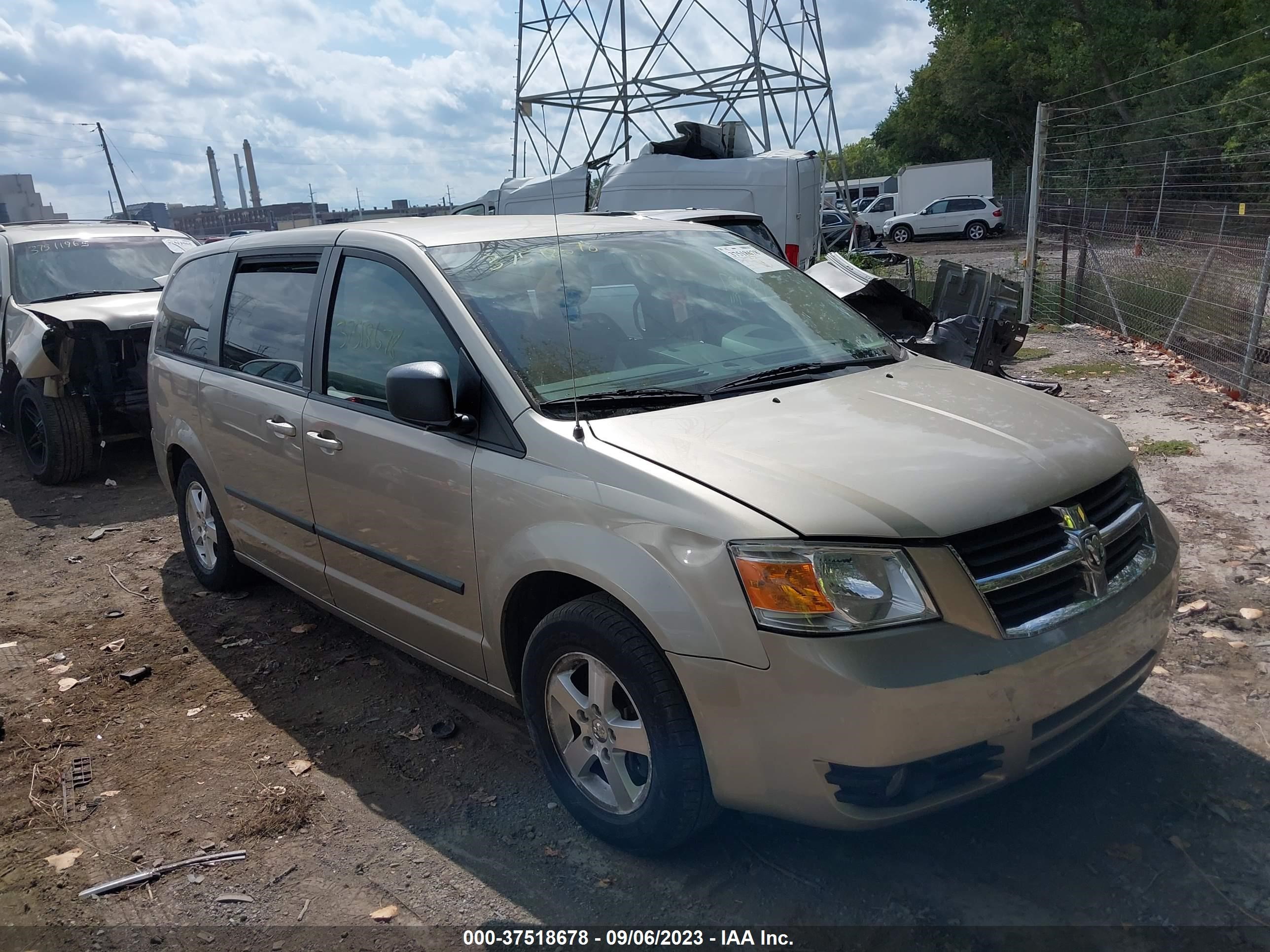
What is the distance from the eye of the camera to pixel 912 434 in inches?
117

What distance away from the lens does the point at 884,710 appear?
7.95 ft

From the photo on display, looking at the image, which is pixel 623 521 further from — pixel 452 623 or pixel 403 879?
pixel 403 879

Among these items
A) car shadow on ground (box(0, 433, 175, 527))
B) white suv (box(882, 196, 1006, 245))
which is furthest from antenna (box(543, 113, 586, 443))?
white suv (box(882, 196, 1006, 245))

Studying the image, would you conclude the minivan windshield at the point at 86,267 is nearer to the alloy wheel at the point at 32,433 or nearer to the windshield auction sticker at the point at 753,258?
the alloy wheel at the point at 32,433

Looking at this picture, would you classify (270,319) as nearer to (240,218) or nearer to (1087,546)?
(1087,546)

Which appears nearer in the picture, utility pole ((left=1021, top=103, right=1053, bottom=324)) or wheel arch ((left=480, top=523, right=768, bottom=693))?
wheel arch ((left=480, top=523, right=768, bottom=693))

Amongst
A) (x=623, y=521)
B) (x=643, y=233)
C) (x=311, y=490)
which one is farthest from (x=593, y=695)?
(x=643, y=233)

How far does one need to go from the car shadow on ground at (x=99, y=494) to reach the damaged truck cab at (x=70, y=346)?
0.54 feet

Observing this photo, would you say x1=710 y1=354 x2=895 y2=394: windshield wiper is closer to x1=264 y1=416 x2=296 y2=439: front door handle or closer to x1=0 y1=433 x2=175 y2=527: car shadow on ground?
x1=264 y1=416 x2=296 y2=439: front door handle

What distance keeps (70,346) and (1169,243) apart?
393 inches

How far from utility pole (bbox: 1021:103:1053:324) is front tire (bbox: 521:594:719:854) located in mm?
10986

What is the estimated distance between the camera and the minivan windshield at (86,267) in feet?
29.1

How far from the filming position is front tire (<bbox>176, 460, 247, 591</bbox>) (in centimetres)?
525

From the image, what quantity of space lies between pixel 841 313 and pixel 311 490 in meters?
2.24
